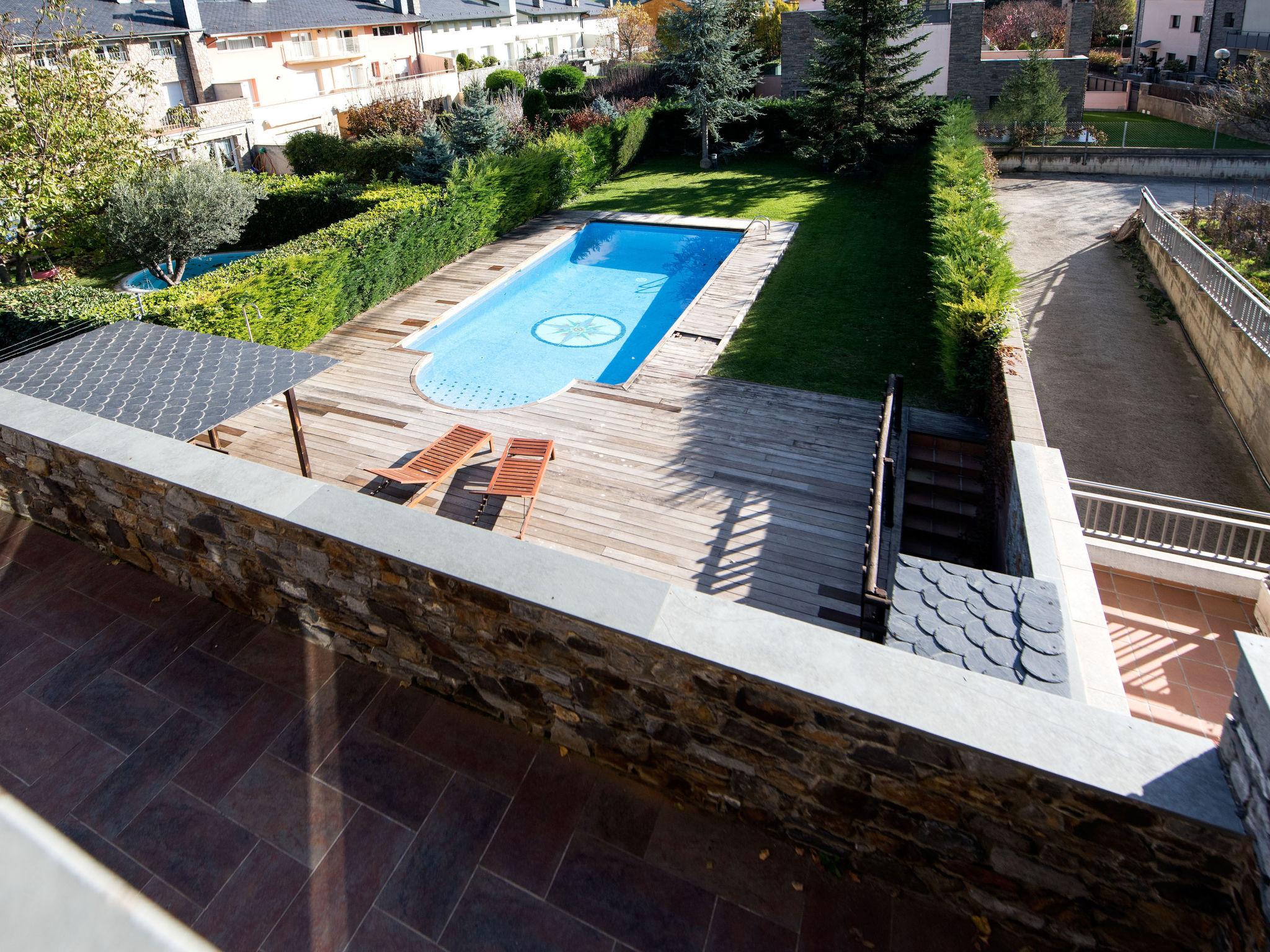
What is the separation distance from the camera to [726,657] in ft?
9.18

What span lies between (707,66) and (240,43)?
23.0m

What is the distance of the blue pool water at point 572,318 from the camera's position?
1291cm

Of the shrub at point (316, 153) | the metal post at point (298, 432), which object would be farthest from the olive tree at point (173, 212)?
the shrub at point (316, 153)

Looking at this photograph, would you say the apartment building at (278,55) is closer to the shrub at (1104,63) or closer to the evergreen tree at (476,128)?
the evergreen tree at (476,128)

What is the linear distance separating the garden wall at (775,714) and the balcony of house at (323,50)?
39.5 meters

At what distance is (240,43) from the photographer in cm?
3356

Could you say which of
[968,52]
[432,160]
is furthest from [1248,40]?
[432,160]

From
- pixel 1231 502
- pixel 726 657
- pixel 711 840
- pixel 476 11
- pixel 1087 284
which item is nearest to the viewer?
pixel 726 657

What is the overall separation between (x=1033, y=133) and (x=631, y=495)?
73.5 feet

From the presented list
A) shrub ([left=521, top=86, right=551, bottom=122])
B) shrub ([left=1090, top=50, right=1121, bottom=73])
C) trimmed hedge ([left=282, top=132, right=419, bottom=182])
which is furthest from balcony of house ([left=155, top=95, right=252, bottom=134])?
shrub ([left=1090, top=50, right=1121, bottom=73])

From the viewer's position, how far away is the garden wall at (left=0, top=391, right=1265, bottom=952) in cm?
244

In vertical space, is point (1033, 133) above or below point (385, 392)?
above

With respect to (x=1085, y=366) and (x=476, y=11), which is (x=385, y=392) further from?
(x=476, y=11)

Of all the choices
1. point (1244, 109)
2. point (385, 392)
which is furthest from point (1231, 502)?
point (1244, 109)
